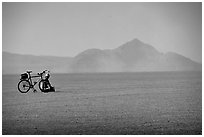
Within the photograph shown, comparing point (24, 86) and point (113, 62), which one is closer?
point (24, 86)

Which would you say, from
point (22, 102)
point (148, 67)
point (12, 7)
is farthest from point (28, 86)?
point (148, 67)

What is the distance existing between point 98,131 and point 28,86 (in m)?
2.13

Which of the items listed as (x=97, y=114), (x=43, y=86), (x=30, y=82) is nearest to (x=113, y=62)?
(x=43, y=86)

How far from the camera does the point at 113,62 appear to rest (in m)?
7.89

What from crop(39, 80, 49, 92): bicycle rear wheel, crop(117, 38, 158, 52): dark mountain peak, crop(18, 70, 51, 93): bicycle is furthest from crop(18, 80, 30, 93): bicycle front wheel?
crop(117, 38, 158, 52): dark mountain peak

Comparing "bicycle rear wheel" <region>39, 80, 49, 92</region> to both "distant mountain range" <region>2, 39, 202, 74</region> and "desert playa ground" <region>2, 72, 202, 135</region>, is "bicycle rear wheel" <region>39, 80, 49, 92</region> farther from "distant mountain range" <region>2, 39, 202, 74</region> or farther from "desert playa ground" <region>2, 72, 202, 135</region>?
"distant mountain range" <region>2, 39, 202, 74</region>

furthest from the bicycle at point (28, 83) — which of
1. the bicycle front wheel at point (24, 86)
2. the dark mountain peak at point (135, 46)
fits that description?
the dark mountain peak at point (135, 46)

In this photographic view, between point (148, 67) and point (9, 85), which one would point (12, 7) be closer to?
point (9, 85)

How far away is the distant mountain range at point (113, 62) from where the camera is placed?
578 centimetres

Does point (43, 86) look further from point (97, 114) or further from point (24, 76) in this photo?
point (97, 114)

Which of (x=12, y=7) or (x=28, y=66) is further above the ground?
(x=12, y=7)

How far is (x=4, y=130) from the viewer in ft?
13.6

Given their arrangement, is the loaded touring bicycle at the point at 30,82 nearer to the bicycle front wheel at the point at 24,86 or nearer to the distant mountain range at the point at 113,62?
the bicycle front wheel at the point at 24,86

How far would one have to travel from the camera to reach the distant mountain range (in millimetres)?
5777
